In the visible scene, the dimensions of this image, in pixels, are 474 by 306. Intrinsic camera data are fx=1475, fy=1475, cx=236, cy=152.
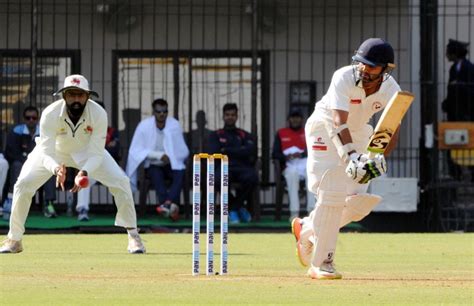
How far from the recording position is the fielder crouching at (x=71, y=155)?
14086mm

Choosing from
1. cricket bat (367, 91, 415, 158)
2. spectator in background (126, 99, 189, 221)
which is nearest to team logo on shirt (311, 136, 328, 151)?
cricket bat (367, 91, 415, 158)

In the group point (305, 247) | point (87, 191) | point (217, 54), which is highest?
point (217, 54)

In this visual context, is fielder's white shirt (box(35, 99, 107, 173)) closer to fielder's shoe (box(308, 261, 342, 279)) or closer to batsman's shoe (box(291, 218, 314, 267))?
batsman's shoe (box(291, 218, 314, 267))

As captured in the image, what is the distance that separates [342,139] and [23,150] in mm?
10309

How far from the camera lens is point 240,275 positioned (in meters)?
11.5

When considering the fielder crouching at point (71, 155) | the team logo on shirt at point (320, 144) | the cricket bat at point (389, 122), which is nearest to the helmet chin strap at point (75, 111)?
the fielder crouching at point (71, 155)

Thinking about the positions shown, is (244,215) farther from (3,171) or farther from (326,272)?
(326,272)

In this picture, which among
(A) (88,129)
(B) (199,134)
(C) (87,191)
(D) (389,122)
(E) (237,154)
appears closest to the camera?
(D) (389,122)

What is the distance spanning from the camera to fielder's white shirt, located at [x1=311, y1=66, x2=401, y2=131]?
35.2 feet

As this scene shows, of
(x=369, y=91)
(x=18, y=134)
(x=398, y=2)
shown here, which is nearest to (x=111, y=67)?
(x=18, y=134)

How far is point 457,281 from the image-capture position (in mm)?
11008

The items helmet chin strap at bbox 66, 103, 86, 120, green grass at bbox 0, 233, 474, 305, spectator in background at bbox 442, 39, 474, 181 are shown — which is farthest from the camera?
spectator in background at bbox 442, 39, 474, 181

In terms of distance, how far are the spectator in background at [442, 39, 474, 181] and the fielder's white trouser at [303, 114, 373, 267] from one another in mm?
10061

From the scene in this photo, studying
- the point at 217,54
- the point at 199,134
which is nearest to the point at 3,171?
the point at 199,134
